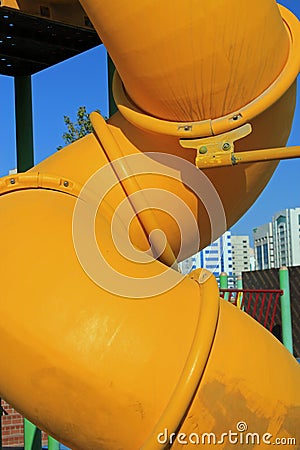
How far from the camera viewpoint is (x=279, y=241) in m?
40.6

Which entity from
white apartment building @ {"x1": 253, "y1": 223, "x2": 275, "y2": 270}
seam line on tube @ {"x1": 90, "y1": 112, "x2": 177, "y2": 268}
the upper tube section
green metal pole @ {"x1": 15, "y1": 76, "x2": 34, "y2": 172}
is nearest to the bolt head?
the upper tube section

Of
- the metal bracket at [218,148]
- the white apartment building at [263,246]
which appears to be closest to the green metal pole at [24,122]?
the metal bracket at [218,148]

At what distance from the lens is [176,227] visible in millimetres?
2621

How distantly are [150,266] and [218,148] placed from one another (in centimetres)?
49

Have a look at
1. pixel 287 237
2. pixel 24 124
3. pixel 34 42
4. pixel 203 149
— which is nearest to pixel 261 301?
pixel 24 124

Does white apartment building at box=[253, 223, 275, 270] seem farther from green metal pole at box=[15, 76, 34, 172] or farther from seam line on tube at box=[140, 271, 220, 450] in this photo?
seam line on tube at box=[140, 271, 220, 450]

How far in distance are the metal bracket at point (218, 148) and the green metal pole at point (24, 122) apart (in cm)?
282

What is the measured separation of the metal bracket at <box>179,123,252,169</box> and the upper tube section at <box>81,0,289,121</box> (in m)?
0.08

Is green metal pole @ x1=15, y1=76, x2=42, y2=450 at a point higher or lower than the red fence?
higher

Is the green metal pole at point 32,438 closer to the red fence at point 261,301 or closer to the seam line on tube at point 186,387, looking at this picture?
the red fence at point 261,301

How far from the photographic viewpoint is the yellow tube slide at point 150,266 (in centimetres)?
203

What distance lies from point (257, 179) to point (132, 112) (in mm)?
601

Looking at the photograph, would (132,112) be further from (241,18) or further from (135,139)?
(241,18)

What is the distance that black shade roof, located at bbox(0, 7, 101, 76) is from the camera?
360 cm
